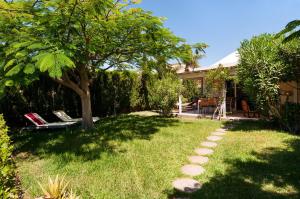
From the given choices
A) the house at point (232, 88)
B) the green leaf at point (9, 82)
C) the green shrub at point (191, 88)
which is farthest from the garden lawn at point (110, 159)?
the green shrub at point (191, 88)

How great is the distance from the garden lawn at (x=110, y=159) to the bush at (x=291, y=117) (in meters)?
3.76

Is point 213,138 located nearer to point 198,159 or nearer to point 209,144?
point 209,144

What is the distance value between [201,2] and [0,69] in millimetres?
10312

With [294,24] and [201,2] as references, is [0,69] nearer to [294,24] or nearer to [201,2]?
[294,24]

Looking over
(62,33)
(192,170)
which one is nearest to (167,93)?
(62,33)

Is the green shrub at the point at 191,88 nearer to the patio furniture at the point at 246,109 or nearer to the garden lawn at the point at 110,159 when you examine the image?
the patio furniture at the point at 246,109

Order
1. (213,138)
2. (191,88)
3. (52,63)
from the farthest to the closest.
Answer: (191,88), (213,138), (52,63)

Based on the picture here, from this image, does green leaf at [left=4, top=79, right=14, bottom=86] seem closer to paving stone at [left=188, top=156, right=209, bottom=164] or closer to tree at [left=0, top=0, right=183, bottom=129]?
tree at [left=0, top=0, right=183, bottom=129]

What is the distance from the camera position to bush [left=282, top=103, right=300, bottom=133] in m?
11.2

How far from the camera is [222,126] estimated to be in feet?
42.8

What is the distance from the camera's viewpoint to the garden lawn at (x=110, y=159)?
549 cm

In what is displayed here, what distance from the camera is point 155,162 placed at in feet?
23.2

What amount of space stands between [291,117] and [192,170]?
7631mm

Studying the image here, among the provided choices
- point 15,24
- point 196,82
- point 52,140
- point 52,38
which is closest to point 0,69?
point 15,24
